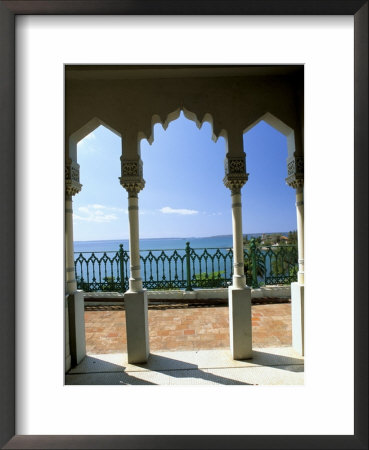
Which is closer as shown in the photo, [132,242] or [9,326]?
[9,326]

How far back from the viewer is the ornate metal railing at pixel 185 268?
5168 mm

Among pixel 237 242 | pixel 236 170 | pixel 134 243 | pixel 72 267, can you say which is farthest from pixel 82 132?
pixel 237 242

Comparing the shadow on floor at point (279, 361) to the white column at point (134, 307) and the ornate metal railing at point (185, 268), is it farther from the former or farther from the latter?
the ornate metal railing at point (185, 268)

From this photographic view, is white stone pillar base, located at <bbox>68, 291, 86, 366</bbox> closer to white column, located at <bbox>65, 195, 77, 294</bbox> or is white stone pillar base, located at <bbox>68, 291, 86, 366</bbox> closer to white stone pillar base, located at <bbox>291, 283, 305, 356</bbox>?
white column, located at <bbox>65, 195, 77, 294</bbox>

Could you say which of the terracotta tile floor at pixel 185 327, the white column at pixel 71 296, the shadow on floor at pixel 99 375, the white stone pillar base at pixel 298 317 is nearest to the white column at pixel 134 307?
the shadow on floor at pixel 99 375

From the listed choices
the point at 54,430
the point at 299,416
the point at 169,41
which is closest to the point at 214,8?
the point at 169,41

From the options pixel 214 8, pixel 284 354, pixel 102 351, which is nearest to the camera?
pixel 214 8

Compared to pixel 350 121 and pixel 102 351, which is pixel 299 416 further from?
pixel 102 351

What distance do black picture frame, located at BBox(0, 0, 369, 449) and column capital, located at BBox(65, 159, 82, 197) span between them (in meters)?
2.13

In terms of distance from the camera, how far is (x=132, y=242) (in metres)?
3.14

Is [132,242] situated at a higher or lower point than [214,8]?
lower

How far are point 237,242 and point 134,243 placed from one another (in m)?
1.40

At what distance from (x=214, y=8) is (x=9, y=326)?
1568 mm

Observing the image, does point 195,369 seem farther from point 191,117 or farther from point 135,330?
point 191,117
